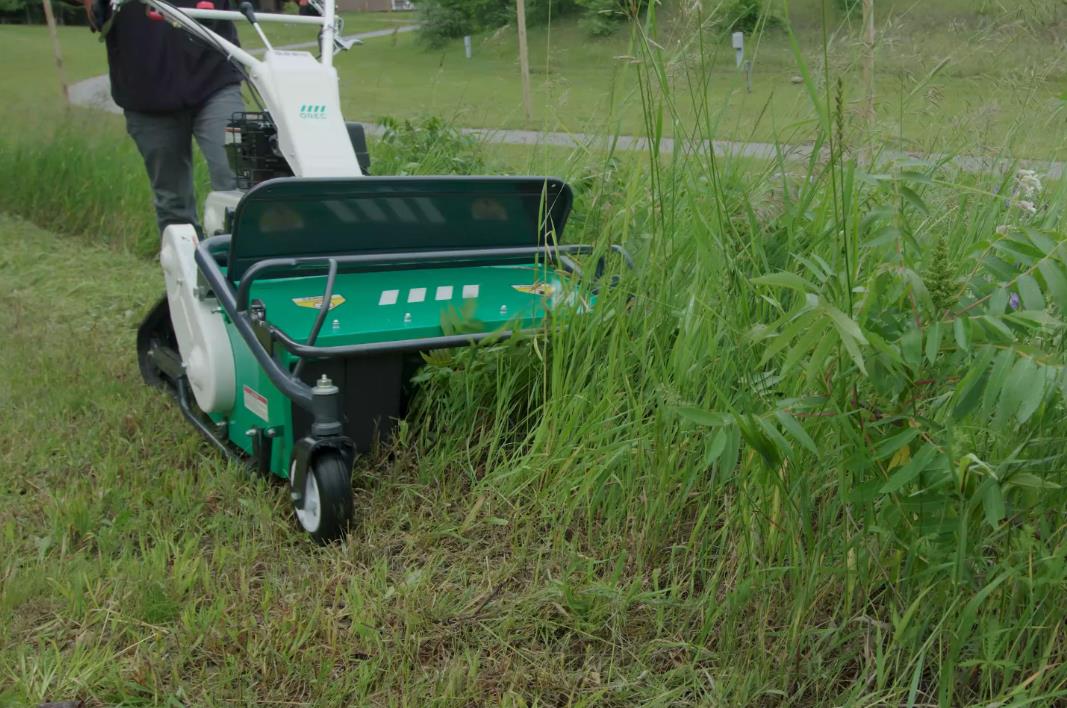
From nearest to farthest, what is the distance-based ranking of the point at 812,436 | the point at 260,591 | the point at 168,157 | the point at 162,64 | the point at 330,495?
the point at 812,436 < the point at 260,591 < the point at 330,495 < the point at 162,64 < the point at 168,157

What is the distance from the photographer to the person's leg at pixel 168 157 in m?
4.08

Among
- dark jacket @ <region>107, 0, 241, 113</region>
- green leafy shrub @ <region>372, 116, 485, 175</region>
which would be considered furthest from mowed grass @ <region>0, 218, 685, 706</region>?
green leafy shrub @ <region>372, 116, 485, 175</region>

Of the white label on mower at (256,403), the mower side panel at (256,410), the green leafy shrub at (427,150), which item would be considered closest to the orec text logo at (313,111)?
the mower side panel at (256,410)

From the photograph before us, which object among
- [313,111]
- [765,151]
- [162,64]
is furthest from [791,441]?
[162,64]

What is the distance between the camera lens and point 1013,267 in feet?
4.99

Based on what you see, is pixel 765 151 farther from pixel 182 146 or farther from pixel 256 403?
pixel 182 146

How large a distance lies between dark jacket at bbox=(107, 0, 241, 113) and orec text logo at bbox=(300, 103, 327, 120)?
1.03 metres

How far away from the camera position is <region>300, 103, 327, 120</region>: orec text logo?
309 cm

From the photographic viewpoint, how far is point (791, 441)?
1.81 m

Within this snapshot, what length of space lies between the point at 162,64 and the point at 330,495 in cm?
231

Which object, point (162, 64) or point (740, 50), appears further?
point (162, 64)

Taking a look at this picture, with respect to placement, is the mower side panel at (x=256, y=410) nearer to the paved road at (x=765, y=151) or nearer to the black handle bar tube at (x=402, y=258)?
the black handle bar tube at (x=402, y=258)

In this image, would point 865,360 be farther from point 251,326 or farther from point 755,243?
point 251,326

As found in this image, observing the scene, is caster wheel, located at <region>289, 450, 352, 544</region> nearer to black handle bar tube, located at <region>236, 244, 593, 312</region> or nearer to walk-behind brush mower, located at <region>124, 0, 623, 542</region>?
walk-behind brush mower, located at <region>124, 0, 623, 542</region>
